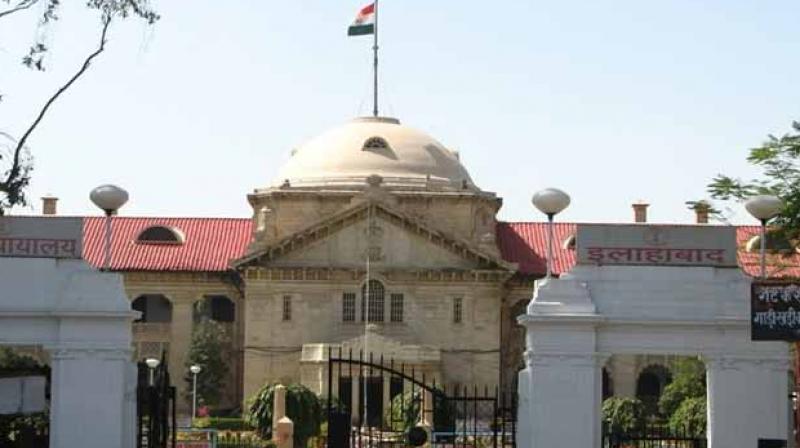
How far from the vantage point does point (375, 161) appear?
83.2m

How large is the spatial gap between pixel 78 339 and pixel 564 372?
735cm

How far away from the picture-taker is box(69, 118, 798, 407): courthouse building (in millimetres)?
79062

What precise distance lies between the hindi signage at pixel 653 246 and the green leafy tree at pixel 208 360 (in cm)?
5115

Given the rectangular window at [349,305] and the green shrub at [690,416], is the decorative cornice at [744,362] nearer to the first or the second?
the green shrub at [690,416]

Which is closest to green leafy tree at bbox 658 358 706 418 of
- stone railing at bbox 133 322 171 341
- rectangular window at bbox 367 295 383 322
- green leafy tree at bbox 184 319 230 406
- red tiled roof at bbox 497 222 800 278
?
red tiled roof at bbox 497 222 800 278

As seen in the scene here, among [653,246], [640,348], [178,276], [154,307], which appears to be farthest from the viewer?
[154,307]

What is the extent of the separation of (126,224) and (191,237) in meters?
3.14

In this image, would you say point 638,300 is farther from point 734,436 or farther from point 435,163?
point 435,163

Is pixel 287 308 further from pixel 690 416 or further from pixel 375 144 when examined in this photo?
pixel 690 416

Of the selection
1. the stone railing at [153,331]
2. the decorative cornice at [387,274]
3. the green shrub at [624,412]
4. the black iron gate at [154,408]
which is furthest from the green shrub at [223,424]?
the black iron gate at [154,408]

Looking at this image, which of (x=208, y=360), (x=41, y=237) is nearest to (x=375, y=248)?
(x=208, y=360)

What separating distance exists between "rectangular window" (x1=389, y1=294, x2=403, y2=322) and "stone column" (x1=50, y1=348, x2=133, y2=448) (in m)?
49.7

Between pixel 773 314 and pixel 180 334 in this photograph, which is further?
pixel 180 334

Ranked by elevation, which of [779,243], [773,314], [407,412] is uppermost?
[779,243]
